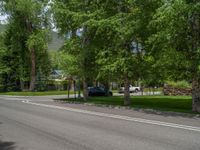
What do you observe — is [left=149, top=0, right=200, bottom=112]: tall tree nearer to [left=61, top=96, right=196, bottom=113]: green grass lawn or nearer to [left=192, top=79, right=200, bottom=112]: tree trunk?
[left=192, top=79, right=200, bottom=112]: tree trunk

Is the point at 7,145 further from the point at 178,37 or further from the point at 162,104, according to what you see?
the point at 162,104

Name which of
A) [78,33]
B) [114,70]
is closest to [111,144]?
[114,70]

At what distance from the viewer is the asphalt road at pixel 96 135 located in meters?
11.4

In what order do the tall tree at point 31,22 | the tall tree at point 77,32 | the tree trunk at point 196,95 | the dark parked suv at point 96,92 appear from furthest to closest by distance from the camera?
the tall tree at point 31,22
the dark parked suv at point 96,92
the tall tree at point 77,32
the tree trunk at point 196,95

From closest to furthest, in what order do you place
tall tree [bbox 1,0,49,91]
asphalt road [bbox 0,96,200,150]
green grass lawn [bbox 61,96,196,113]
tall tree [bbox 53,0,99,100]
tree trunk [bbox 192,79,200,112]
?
1. asphalt road [bbox 0,96,200,150]
2. tree trunk [bbox 192,79,200,112]
3. green grass lawn [bbox 61,96,196,113]
4. tall tree [bbox 53,0,99,100]
5. tall tree [bbox 1,0,49,91]

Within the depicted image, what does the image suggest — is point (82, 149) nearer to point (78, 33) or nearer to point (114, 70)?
point (114, 70)

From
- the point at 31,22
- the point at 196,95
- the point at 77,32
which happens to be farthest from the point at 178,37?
the point at 31,22

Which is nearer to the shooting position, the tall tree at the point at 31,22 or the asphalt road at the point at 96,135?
the asphalt road at the point at 96,135

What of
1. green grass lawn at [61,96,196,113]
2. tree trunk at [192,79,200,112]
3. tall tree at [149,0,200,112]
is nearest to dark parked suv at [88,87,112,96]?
green grass lawn at [61,96,196,113]

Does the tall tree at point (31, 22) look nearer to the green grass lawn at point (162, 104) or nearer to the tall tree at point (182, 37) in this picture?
the green grass lawn at point (162, 104)

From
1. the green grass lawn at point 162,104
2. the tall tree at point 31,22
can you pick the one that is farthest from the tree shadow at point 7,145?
the tall tree at point 31,22

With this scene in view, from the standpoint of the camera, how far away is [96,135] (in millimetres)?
13414

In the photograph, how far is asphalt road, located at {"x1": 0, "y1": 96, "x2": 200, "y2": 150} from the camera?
11367 mm

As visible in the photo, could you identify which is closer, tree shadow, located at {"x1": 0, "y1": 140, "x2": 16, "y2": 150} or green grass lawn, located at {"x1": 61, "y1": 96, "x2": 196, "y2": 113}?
tree shadow, located at {"x1": 0, "y1": 140, "x2": 16, "y2": 150}
